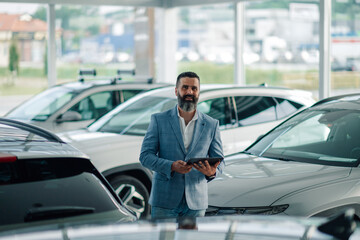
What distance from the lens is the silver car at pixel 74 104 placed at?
8742 millimetres

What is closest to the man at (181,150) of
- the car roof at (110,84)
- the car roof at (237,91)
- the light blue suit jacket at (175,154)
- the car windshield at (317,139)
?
the light blue suit jacket at (175,154)

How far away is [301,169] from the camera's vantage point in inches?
202

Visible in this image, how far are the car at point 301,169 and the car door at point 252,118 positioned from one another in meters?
1.45

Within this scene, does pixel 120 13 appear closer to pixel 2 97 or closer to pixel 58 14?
pixel 58 14

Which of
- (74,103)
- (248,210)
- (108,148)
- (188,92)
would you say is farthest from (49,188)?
(74,103)

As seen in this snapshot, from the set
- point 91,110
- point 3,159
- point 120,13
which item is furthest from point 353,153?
point 120,13

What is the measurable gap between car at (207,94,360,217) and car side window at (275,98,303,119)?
1.83 metres

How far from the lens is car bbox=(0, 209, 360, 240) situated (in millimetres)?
2102

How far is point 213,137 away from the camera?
4.54 meters

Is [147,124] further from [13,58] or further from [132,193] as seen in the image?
[13,58]

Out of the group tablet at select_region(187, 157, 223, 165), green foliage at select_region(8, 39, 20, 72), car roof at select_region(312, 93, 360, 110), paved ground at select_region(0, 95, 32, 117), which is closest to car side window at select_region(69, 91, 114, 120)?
car roof at select_region(312, 93, 360, 110)

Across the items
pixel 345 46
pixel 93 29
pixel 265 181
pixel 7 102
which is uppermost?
pixel 93 29

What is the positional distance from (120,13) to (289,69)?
4978 mm

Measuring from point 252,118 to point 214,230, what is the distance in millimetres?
5723
